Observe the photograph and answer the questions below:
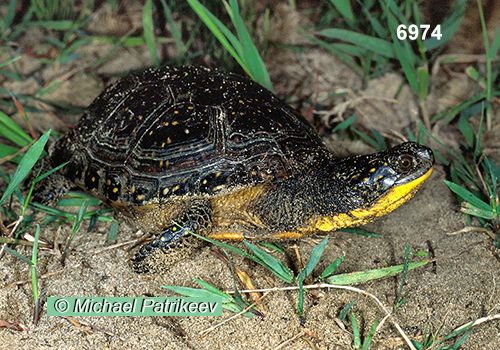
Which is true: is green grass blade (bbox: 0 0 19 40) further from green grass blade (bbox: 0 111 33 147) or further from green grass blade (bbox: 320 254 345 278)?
green grass blade (bbox: 320 254 345 278)

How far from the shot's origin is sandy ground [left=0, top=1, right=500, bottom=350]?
216 cm

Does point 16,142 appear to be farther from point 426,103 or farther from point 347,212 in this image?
point 426,103

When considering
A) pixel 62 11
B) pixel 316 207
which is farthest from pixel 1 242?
pixel 62 11

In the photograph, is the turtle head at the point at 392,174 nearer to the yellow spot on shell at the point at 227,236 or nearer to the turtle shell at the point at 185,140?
the turtle shell at the point at 185,140

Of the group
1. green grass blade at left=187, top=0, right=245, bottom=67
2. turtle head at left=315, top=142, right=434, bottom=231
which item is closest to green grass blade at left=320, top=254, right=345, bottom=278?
turtle head at left=315, top=142, right=434, bottom=231

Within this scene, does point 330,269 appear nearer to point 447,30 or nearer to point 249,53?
point 249,53

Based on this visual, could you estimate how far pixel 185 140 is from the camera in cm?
267

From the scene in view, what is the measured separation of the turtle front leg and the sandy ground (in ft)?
0.23

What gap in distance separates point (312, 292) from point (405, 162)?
0.85 meters

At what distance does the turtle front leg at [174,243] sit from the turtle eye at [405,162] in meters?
1.10

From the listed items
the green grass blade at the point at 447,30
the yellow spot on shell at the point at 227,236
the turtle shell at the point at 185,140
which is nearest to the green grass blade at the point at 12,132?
the turtle shell at the point at 185,140

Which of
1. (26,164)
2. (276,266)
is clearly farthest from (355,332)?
(26,164)

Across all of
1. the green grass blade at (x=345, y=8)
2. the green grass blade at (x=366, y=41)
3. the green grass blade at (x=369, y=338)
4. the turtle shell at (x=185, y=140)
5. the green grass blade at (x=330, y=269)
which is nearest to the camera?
the green grass blade at (x=369, y=338)

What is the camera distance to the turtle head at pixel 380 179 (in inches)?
93.8
